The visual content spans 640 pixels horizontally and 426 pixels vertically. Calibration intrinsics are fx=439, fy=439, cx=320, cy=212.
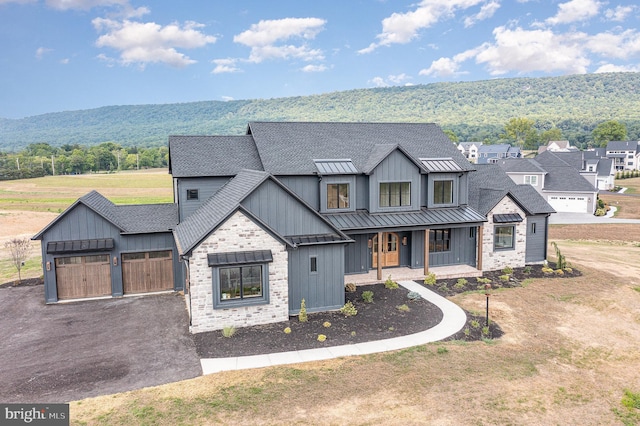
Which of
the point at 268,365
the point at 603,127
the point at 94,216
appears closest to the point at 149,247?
the point at 94,216

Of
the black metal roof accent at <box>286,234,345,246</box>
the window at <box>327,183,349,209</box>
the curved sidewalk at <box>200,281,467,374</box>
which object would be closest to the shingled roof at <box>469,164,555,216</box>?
the window at <box>327,183,349,209</box>

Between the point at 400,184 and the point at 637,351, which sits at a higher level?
the point at 400,184

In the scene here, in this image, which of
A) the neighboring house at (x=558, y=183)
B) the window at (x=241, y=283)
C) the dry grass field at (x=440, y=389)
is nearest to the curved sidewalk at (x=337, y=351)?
the dry grass field at (x=440, y=389)

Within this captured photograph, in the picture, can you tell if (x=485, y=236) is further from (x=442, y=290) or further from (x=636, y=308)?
(x=636, y=308)

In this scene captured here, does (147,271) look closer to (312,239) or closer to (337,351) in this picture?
(312,239)

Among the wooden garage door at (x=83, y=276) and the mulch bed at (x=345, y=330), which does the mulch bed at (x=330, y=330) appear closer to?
the mulch bed at (x=345, y=330)

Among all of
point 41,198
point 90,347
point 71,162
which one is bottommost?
point 90,347

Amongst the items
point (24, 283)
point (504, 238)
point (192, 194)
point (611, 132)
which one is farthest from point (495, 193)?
point (611, 132)
